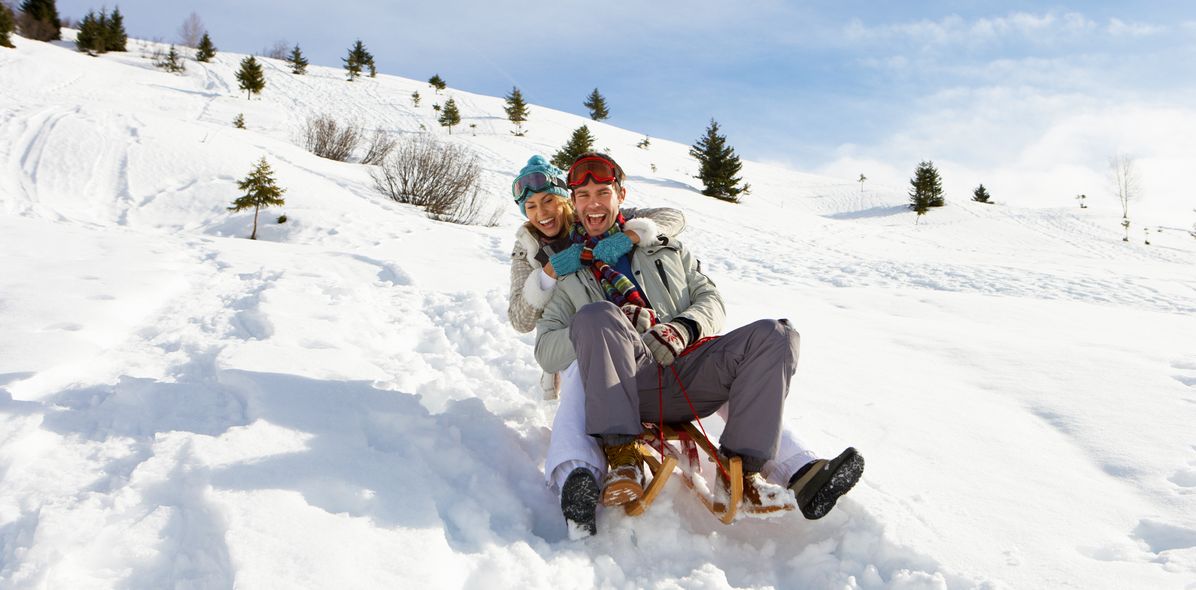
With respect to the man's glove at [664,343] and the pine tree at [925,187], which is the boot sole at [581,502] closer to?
the man's glove at [664,343]

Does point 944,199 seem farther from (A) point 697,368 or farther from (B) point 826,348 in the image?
(A) point 697,368

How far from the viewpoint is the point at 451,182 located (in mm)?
12273

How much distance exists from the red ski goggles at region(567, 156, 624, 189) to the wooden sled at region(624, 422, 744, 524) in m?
1.03

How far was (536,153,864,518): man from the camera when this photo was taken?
6.27 feet

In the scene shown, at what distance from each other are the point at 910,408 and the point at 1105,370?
4.39 ft

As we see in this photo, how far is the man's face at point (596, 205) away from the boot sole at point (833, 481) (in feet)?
4.19

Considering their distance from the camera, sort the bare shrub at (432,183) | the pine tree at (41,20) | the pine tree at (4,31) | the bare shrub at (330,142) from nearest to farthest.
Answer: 1. the bare shrub at (432,183)
2. the bare shrub at (330,142)
3. the pine tree at (4,31)
4. the pine tree at (41,20)

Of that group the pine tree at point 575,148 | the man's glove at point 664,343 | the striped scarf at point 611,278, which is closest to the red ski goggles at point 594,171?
the striped scarf at point 611,278

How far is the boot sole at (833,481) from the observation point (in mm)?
1839

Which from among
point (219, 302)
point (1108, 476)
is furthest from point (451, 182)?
point (1108, 476)

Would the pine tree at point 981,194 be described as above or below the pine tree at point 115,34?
below

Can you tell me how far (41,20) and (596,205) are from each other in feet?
177

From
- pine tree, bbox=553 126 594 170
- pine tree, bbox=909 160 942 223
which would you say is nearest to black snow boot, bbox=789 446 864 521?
pine tree, bbox=553 126 594 170

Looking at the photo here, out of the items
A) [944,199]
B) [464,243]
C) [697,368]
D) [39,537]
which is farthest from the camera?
[944,199]
